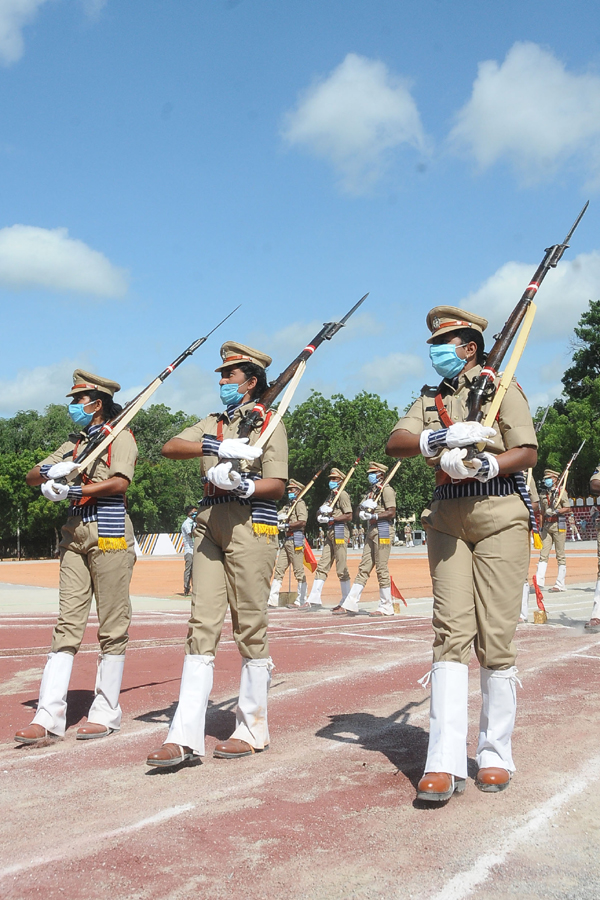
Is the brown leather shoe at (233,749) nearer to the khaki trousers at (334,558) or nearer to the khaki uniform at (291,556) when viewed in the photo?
the khaki trousers at (334,558)

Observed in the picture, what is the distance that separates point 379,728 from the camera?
18.4ft

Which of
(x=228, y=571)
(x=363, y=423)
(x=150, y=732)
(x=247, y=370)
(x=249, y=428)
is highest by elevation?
(x=363, y=423)

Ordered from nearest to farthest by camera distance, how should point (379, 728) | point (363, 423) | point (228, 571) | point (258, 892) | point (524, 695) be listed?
point (258, 892)
point (228, 571)
point (379, 728)
point (524, 695)
point (363, 423)

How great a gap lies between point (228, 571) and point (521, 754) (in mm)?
2016

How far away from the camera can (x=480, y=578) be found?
4508 mm

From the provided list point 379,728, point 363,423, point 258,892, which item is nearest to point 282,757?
point 379,728

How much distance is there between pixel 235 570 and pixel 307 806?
1.58m

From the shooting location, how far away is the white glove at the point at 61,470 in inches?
234

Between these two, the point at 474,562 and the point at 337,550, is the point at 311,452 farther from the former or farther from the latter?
the point at 474,562

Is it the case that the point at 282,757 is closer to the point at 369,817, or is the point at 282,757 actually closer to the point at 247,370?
the point at 369,817

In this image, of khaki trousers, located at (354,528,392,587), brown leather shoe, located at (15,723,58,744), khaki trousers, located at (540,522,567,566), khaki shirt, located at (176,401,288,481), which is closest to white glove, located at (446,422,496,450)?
khaki shirt, located at (176,401,288,481)

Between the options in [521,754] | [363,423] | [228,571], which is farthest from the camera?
[363,423]

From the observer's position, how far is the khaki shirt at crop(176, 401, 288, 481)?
5.36 m

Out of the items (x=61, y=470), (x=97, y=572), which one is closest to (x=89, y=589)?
(x=97, y=572)
